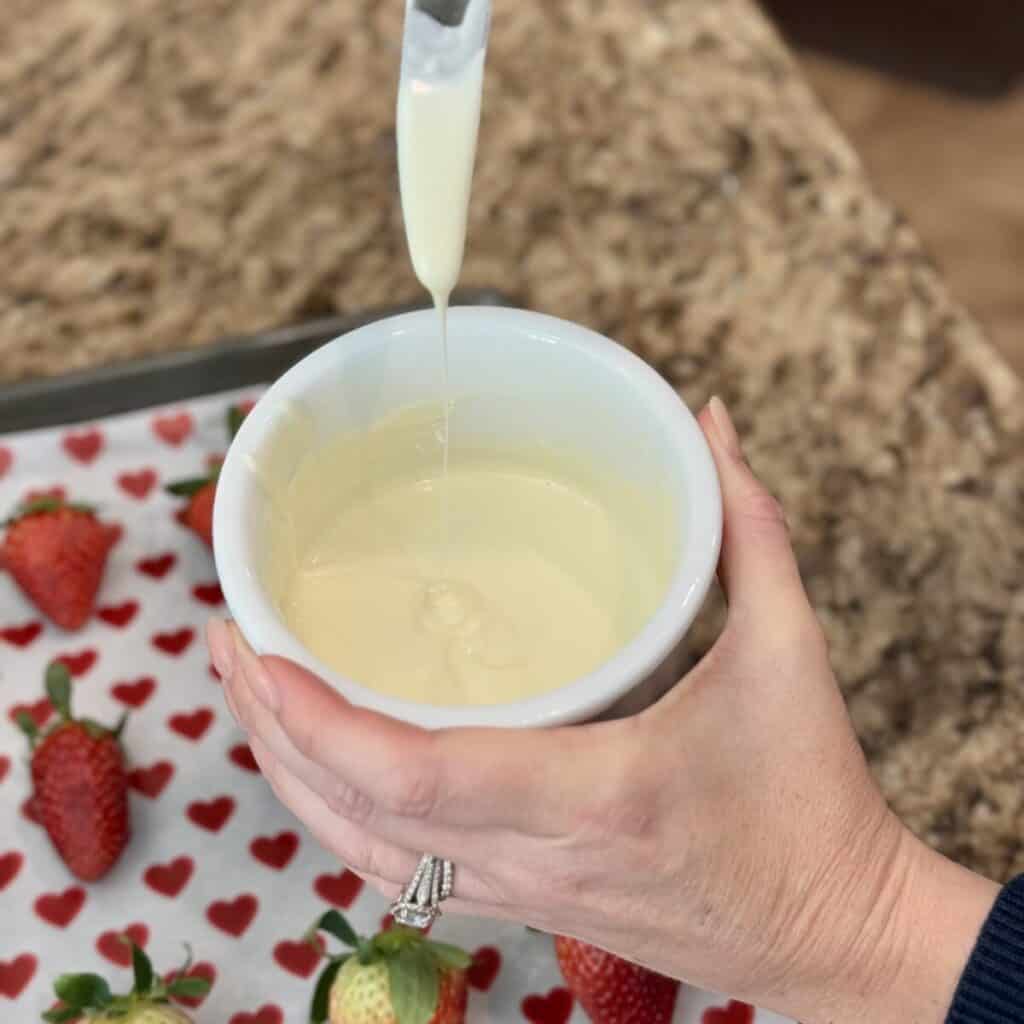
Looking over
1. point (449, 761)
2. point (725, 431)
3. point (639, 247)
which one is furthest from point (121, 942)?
point (639, 247)

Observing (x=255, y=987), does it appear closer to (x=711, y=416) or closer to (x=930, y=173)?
(x=711, y=416)

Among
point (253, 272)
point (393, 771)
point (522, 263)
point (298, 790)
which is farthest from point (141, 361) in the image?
point (393, 771)

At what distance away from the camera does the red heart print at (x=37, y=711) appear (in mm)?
903

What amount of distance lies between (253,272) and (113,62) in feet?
0.99

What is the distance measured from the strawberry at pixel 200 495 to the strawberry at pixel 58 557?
0.06 meters

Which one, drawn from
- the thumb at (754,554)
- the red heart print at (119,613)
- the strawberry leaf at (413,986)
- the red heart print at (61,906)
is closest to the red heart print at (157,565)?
the red heart print at (119,613)

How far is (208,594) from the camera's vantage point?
3.17 feet

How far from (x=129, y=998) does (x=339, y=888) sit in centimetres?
14

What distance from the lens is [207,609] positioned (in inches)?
37.8

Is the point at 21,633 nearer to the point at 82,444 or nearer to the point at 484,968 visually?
the point at 82,444

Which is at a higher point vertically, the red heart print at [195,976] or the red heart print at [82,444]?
the red heart print at [82,444]

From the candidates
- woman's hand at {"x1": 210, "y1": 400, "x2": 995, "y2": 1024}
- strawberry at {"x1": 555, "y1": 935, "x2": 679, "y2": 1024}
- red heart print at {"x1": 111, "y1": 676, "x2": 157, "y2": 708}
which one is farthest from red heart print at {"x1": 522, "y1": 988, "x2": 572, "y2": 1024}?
Result: red heart print at {"x1": 111, "y1": 676, "x2": 157, "y2": 708}

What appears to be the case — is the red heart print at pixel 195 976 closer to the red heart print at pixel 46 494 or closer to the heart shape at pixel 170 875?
the heart shape at pixel 170 875

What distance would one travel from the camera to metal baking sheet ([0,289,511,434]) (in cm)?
103
